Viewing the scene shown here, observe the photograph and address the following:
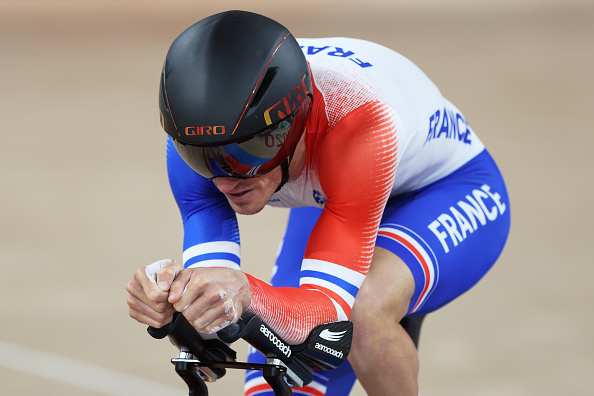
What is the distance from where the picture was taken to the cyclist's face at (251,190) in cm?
222

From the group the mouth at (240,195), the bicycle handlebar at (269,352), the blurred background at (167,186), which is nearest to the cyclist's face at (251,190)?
the mouth at (240,195)

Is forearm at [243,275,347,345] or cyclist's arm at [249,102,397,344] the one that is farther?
cyclist's arm at [249,102,397,344]

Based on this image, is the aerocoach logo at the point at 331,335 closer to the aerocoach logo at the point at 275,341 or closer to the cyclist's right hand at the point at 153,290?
the aerocoach logo at the point at 275,341

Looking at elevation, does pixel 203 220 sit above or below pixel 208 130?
below

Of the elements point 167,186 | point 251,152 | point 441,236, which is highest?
point 251,152

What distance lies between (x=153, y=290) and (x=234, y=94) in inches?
20.6

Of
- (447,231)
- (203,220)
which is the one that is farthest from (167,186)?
(447,231)

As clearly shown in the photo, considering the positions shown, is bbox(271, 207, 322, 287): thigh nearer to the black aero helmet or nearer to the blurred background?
the black aero helmet

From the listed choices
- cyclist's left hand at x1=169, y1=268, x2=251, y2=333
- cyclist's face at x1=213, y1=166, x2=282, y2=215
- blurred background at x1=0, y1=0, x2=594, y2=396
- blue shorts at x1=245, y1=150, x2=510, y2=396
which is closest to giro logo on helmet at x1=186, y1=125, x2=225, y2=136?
cyclist's face at x1=213, y1=166, x2=282, y2=215

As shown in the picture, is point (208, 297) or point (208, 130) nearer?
point (208, 297)

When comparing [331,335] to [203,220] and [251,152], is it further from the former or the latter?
[203,220]

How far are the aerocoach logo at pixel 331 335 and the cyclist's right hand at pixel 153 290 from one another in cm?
41

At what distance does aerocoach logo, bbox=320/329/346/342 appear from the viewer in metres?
2.07

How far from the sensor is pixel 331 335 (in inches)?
81.8
